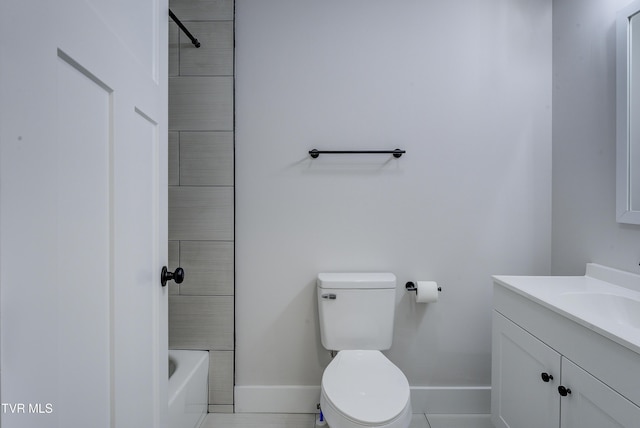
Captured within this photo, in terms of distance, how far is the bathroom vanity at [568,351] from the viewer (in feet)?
2.79

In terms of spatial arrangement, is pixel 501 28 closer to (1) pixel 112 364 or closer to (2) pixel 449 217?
(2) pixel 449 217

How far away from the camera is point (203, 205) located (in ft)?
5.53

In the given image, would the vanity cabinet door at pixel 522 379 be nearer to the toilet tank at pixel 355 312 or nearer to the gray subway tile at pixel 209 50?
the toilet tank at pixel 355 312

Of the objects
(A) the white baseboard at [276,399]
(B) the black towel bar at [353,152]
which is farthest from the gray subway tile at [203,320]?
(B) the black towel bar at [353,152]

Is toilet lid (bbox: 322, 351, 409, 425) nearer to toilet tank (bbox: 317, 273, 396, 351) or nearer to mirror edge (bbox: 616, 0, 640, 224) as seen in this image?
toilet tank (bbox: 317, 273, 396, 351)

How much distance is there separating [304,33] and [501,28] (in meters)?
1.06

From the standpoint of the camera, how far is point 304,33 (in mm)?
1695

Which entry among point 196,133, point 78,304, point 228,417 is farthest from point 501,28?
point 228,417

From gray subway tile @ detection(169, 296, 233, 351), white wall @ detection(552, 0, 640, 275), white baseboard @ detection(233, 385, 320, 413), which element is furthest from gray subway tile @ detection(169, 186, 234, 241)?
white wall @ detection(552, 0, 640, 275)

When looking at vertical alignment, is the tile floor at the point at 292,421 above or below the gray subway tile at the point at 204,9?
below

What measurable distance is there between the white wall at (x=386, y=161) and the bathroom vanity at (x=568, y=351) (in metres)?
0.38

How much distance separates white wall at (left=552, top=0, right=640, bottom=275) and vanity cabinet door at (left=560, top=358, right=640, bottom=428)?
1.96 ft

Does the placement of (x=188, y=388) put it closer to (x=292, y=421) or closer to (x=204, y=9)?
(x=292, y=421)

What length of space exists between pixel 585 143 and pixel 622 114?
219 millimetres
